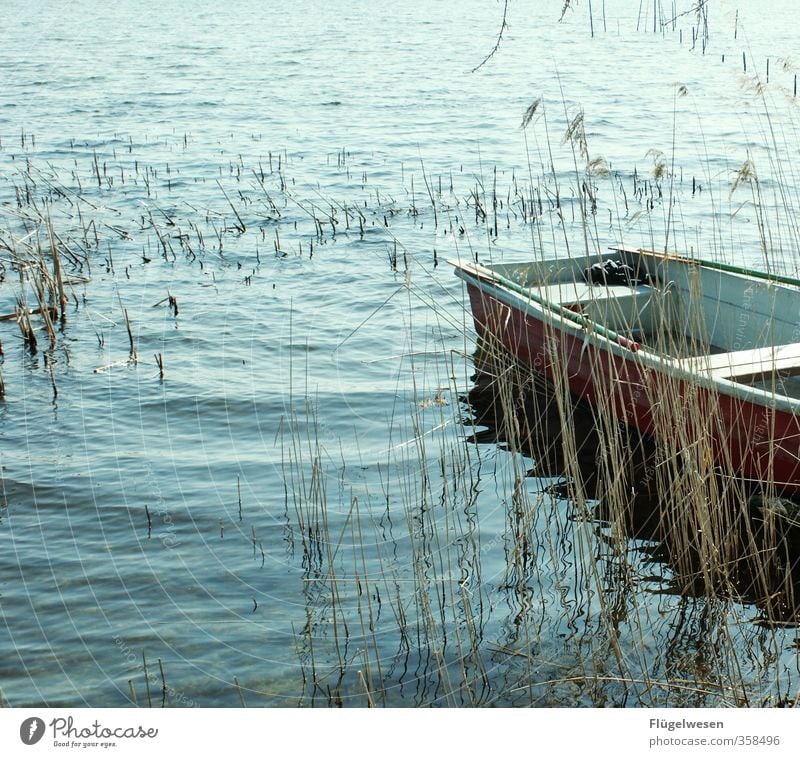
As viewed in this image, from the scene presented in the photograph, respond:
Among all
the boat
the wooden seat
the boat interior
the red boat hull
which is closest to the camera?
the red boat hull

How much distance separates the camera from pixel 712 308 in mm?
7336

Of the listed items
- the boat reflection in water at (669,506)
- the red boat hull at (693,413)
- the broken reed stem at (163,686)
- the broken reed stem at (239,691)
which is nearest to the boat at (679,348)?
the red boat hull at (693,413)

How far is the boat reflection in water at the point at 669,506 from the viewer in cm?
440

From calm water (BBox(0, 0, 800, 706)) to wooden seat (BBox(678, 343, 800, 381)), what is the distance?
37.7 inches

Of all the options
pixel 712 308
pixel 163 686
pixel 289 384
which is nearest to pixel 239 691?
pixel 163 686

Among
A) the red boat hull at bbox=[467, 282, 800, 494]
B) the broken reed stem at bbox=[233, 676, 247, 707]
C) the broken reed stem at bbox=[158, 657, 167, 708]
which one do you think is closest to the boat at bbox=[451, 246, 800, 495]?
the red boat hull at bbox=[467, 282, 800, 494]

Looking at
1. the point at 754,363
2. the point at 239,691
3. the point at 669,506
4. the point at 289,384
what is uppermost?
the point at 754,363

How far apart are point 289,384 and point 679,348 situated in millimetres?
3456

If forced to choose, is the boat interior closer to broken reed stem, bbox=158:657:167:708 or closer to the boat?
the boat

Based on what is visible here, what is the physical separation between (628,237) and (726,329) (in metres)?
4.31

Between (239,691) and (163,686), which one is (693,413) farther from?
(163,686)

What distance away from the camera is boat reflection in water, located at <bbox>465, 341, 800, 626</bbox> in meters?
4.40

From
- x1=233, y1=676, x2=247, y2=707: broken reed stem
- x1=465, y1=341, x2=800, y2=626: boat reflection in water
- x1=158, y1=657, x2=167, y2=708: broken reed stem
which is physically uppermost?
x1=465, y1=341, x2=800, y2=626: boat reflection in water

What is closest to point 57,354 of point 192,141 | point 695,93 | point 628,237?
point 628,237
